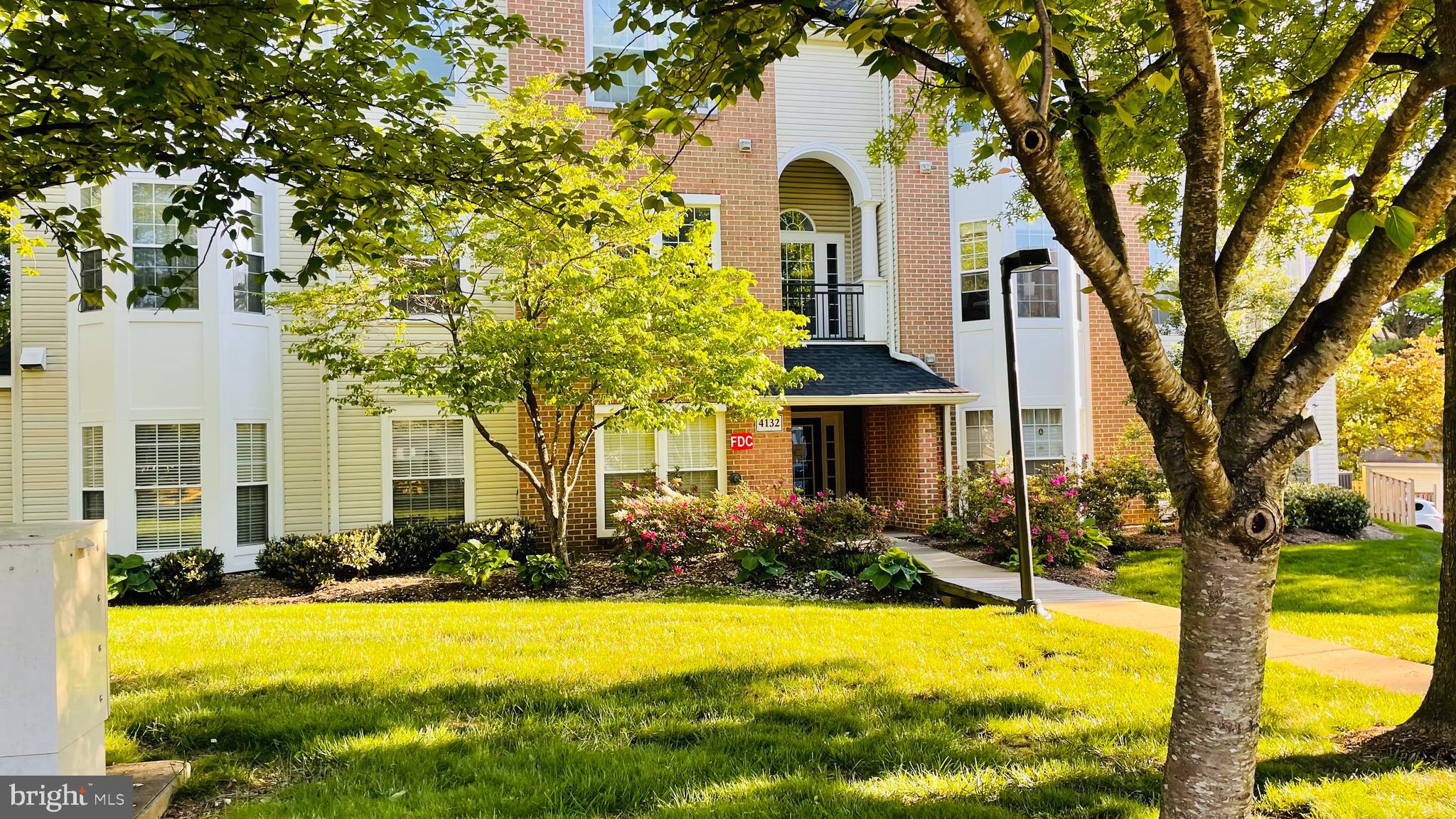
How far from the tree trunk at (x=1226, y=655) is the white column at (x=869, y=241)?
13.0m

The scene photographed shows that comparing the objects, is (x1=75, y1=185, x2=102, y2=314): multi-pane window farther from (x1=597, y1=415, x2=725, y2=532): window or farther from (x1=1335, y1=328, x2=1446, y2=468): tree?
(x1=1335, y1=328, x2=1446, y2=468): tree

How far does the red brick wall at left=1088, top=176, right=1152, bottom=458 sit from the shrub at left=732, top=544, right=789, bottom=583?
741 centimetres

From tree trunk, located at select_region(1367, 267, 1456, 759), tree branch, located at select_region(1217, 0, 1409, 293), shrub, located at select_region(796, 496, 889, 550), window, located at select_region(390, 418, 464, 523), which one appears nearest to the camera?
tree branch, located at select_region(1217, 0, 1409, 293)

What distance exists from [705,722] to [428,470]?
9.22m

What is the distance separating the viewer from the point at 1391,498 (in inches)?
757

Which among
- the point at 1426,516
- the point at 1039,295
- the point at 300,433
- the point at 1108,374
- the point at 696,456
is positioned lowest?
the point at 1426,516

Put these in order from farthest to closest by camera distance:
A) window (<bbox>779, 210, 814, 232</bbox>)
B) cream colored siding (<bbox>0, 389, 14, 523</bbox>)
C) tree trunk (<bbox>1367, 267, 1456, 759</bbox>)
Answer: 1. window (<bbox>779, 210, 814, 232</bbox>)
2. cream colored siding (<bbox>0, 389, 14, 523</bbox>)
3. tree trunk (<bbox>1367, 267, 1456, 759</bbox>)

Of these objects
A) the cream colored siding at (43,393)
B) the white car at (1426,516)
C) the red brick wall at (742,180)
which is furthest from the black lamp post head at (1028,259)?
the white car at (1426,516)

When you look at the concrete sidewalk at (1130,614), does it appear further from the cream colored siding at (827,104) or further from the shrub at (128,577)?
the shrub at (128,577)

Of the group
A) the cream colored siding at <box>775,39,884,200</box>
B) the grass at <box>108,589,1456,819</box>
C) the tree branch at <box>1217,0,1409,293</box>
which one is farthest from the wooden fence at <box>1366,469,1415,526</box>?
the tree branch at <box>1217,0,1409,293</box>

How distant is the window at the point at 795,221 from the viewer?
54.6 ft

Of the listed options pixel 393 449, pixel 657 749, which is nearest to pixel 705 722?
pixel 657 749

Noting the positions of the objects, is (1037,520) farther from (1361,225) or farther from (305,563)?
(1361,225)

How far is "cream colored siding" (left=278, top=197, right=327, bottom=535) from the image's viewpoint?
12695 millimetres
